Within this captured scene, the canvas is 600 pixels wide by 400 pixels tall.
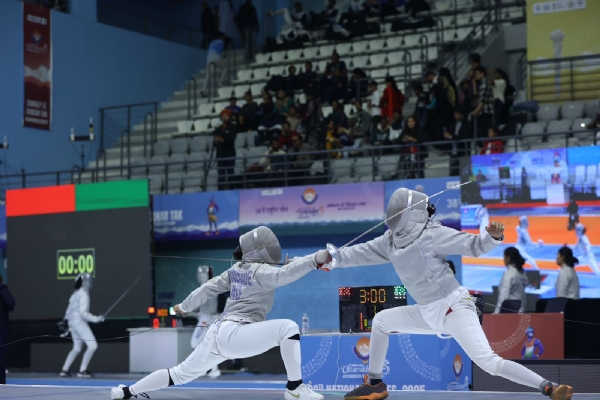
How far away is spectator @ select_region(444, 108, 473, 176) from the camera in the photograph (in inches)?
525

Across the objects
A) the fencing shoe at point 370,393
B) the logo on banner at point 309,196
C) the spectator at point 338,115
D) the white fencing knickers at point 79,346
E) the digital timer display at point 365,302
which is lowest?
the white fencing knickers at point 79,346

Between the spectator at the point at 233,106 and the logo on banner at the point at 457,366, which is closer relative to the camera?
the logo on banner at the point at 457,366

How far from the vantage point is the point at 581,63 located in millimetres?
14703

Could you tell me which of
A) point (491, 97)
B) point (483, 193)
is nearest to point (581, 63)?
point (491, 97)

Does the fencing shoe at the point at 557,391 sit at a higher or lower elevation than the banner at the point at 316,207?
lower

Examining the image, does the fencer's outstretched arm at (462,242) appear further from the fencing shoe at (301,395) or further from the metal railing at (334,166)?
the metal railing at (334,166)

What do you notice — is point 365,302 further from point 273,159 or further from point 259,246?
point 273,159

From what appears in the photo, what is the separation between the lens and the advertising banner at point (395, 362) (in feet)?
28.0

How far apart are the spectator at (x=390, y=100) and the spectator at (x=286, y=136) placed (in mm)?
1381

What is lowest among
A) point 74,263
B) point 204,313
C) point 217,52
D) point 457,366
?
point 457,366

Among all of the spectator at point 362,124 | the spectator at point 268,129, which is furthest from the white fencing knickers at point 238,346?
the spectator at point 268,129

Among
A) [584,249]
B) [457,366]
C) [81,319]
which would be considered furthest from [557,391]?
[81,319]

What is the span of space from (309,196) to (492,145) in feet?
8.27

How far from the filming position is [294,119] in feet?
50.7
